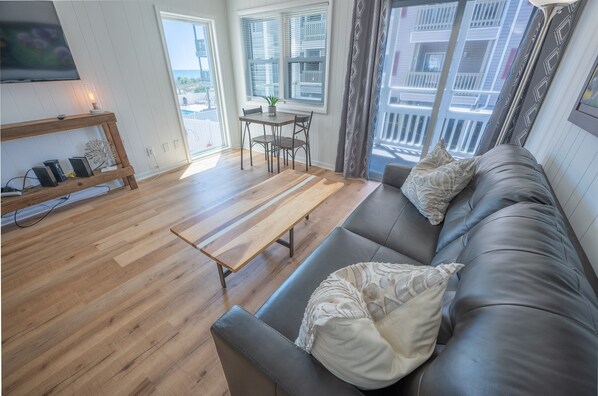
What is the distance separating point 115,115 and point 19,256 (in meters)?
1.66

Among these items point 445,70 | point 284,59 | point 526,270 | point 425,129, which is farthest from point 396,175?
point 284,59

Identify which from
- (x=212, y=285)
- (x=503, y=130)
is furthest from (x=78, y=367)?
(x=503, y=130)

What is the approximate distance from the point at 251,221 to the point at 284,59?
9.13 ft

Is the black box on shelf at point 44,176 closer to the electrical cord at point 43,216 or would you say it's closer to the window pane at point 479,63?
the electrical cord at point 43,216

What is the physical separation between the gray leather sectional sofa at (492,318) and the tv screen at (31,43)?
2983 mm

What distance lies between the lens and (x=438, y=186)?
1.53m

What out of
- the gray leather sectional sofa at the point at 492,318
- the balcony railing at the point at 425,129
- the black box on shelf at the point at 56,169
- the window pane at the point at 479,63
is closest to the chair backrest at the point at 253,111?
the balcony railing at the point at 425,129

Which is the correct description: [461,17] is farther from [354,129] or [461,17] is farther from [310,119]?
[310,119]

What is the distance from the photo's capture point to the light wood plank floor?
1222mm

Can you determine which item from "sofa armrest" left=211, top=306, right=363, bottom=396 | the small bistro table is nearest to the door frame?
the small bistro table

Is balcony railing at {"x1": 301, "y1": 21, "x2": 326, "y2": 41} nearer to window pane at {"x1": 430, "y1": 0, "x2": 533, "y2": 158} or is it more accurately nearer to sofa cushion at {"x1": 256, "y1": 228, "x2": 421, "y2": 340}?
window pane at {"x1": 430, "y1": 0, "x2": 533, "y2": 158}

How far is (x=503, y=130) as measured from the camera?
6.87ft

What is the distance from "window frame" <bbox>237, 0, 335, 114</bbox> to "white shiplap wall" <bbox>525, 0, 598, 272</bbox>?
208cm

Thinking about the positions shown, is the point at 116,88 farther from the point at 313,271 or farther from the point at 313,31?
the point at 313,271
